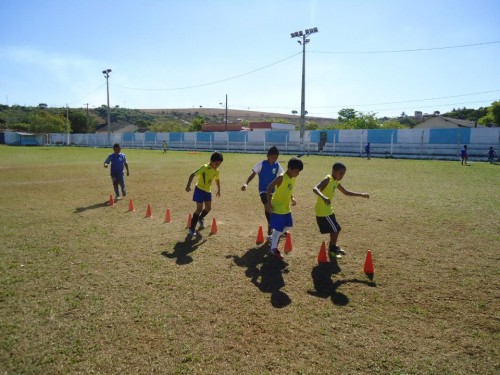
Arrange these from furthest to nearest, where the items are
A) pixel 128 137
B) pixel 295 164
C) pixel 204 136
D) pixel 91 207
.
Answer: pixel 128 137
pixel 204 136
pixel 91 207
pixel 295 164

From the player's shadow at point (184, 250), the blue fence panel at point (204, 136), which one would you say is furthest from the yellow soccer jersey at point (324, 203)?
the blue fence panel at point (204, 136)

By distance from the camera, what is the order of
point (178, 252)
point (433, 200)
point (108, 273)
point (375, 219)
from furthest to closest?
point (433, 200), point (375, 219), point (178, 252), point (108, 273)

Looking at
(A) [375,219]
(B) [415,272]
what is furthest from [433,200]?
(B) [415,272]

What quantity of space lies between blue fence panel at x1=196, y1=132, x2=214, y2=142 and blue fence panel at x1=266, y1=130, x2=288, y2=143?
33.2ft

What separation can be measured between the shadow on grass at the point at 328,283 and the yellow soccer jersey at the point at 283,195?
113 cm

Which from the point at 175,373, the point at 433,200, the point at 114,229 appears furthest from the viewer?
the point at 433,200

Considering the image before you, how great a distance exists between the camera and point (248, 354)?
3377 millimetres

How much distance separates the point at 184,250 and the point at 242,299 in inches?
89.7

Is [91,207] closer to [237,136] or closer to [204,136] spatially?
[237,136]

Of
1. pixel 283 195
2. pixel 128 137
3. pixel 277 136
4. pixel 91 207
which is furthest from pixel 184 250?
pixel 128 137

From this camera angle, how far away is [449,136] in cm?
3388

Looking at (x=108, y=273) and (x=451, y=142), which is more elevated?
(x=451, y=142)

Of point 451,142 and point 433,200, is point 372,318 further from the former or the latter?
point 451,142

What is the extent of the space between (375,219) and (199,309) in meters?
6.11
